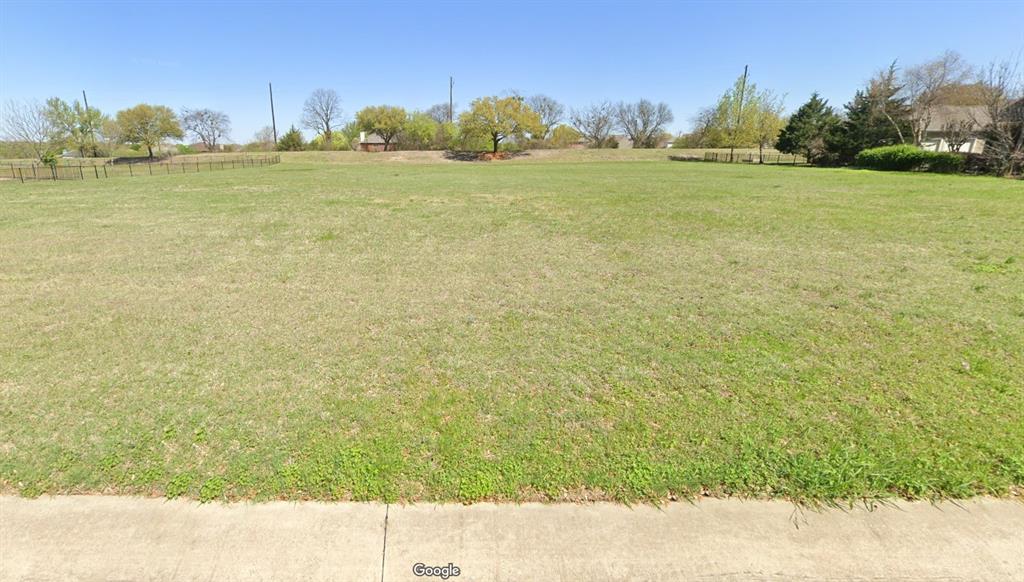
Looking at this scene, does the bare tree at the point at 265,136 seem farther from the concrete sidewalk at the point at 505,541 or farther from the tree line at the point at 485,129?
the concrete sidewalk at the point at 505,541

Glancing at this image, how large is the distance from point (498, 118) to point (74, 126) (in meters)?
44.9

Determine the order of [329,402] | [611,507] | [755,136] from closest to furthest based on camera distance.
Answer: [611,507] → [329,402] → [755,136]

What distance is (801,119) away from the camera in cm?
3528

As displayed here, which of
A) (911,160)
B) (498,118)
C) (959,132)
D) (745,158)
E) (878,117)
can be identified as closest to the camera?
(911,160)

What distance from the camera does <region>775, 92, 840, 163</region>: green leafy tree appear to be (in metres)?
34.4

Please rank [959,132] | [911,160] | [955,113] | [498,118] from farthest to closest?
[498,118], [955,113], [959,132], [911,160]

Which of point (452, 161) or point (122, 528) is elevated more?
point (452, 161)

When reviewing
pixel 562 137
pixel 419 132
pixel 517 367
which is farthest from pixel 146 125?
pixel 517 367

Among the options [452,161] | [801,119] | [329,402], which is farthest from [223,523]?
[452,161]

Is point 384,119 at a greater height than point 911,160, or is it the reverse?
point 384,119

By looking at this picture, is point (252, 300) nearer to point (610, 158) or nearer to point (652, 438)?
point (652, 438)

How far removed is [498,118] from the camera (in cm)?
4672

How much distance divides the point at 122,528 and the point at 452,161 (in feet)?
156

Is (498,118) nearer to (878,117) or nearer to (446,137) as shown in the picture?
(446,137)
